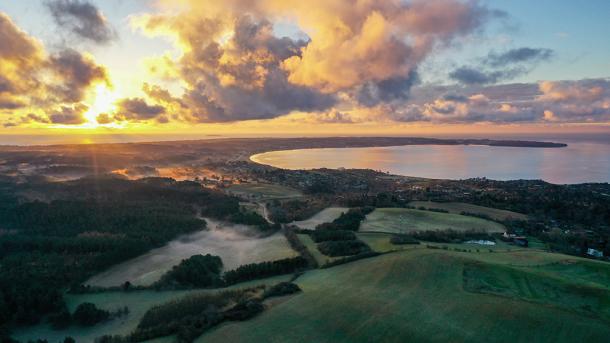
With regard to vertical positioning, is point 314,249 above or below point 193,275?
above

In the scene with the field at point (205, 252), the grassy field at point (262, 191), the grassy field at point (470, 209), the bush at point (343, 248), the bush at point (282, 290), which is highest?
the bush at point (282, 290)

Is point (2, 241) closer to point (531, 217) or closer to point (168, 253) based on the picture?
point (168, 253)

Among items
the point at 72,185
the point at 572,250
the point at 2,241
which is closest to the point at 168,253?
the point at 2,241

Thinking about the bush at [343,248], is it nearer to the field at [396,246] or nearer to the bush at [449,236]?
the field at [396,246]

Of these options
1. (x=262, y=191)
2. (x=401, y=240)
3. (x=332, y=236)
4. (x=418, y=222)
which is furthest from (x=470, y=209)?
(x=262, y=191)

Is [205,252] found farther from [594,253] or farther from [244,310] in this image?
[594,253]

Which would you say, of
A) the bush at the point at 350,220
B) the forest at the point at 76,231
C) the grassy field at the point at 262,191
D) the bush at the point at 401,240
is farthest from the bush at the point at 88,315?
the grassy field at the point at 262,191
